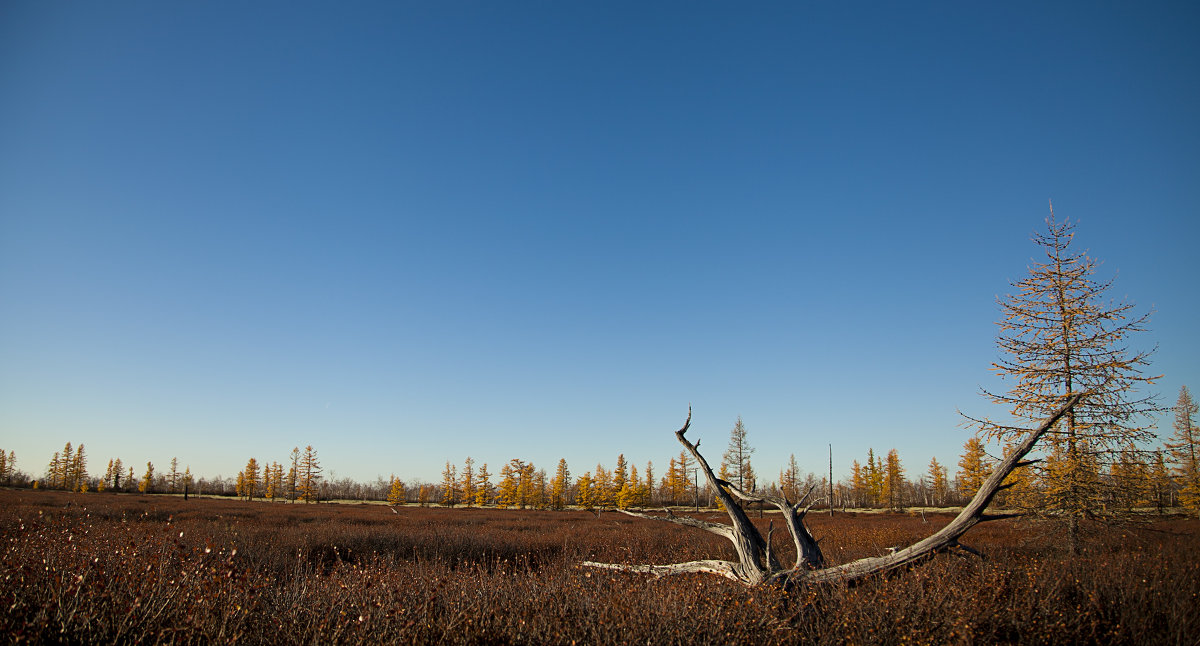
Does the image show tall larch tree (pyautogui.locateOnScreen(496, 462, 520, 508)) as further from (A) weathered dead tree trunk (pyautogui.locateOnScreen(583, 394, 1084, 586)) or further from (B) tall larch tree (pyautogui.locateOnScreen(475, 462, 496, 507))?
(A) weathered dead tree trunk (pyautogui.locateOnScreen(583, 394, 1084, 586))

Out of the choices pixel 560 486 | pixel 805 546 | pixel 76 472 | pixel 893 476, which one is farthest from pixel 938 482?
pixel 76 472

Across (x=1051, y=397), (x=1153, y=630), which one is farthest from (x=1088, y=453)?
(x=1153, y=630)

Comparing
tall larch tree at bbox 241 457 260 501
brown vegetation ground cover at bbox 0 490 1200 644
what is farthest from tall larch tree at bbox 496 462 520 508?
brown vegetation ground cover at bbox 0 490 1200 644

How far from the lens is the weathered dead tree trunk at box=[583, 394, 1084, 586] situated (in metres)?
6.70

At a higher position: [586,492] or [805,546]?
[805,546]

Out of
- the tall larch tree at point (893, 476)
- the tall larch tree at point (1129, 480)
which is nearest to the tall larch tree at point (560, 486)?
the tall larch tree at point (893, 476)

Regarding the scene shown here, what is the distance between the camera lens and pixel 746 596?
596 cm

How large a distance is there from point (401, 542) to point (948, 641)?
15.7 m

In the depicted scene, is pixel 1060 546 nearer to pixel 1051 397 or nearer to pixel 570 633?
pixel 1051 397

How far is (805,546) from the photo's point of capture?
25.0 ft

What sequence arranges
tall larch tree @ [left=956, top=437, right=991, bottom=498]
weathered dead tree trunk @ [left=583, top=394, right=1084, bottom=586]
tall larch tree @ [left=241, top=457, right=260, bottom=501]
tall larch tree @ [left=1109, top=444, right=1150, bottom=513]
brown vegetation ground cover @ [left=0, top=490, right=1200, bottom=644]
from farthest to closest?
tall larch tree @ [left=241, top=457, right=260, bottom=501]
tall larch tree @ [left=956, top=437, right=991, bottom=498]
tall larch tree @ [left=1109, top=444, right=1150, bottom=513]
weathered dead tree trunk @ [left=583, top=394, right=1084, bottom=586]
brown vegetation ground cover @ [left=0, top=490, right=1200, bottom=644]

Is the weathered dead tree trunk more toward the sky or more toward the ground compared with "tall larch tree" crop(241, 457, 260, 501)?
more toward the sky

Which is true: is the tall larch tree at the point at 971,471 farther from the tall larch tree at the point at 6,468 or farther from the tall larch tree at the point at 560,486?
the tall larch tree at the point at 6,468

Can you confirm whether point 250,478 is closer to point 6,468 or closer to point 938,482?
point 6,468
